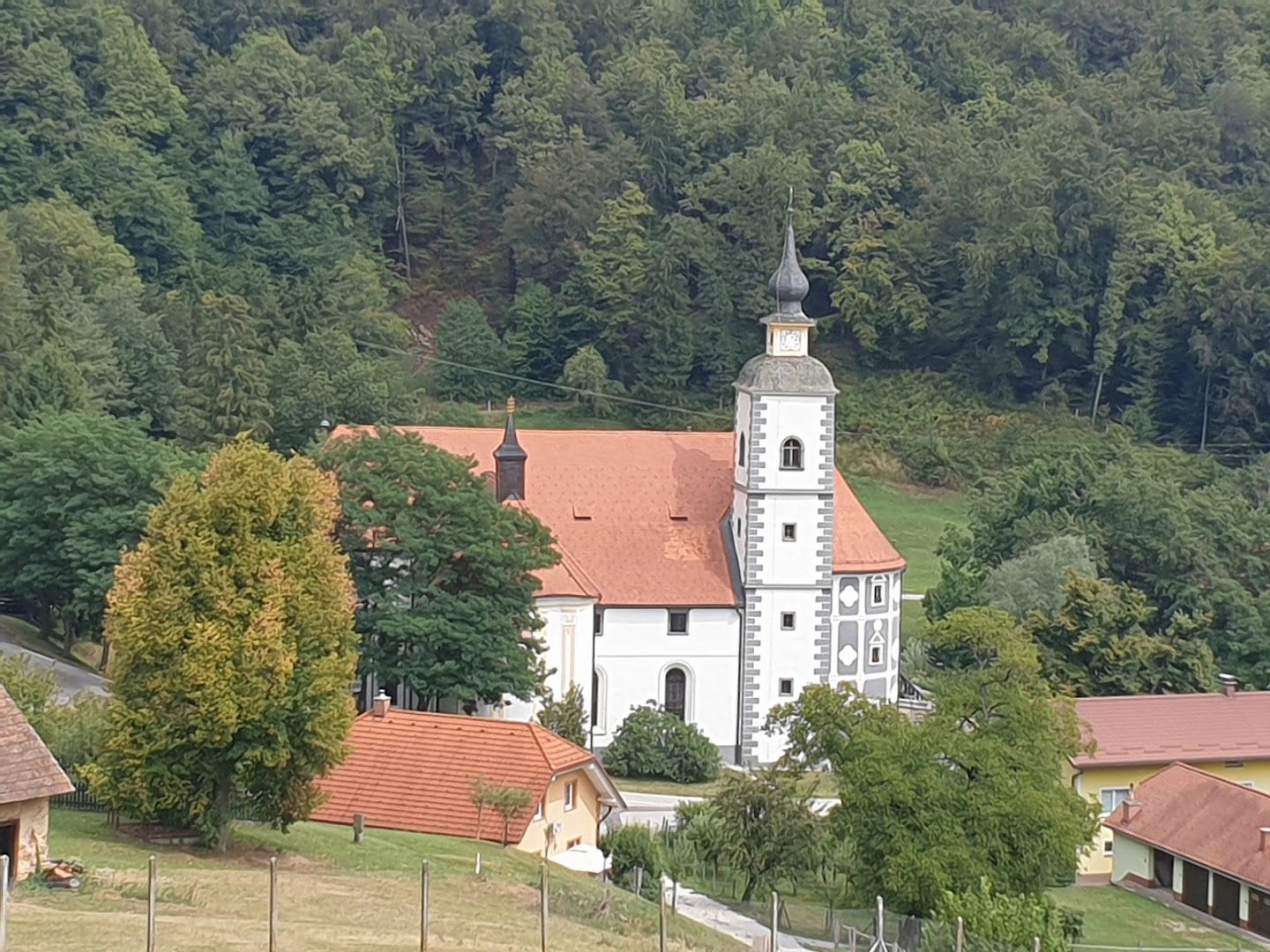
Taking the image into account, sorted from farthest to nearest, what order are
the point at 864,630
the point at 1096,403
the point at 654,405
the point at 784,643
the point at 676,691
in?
the point at 1096,403 < the point at 654,405 < the point at 864,630 < the point at 676,691 < the point at 784,643

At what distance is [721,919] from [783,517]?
1521cm

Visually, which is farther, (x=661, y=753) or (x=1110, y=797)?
(x=661, y=753)

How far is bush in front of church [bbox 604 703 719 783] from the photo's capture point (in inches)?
2031

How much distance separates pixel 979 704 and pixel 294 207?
61.0 m

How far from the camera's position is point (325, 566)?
33.7 meters

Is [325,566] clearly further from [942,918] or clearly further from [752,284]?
[752,284]

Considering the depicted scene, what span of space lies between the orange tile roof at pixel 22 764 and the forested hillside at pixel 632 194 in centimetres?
3883

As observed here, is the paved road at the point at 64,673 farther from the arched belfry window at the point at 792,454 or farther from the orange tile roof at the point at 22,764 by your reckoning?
the orange tile roof at the point at 22,764

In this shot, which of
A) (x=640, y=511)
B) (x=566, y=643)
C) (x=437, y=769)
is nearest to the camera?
(x=437, y=769)

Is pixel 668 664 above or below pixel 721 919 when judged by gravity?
above

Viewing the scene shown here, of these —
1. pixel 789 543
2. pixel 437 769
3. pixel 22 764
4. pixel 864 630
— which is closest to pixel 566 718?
pixel 789 543

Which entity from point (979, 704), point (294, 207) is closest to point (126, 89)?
point (294, 207)

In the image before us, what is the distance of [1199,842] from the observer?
148 feet

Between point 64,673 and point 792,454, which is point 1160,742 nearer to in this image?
point 792,454
